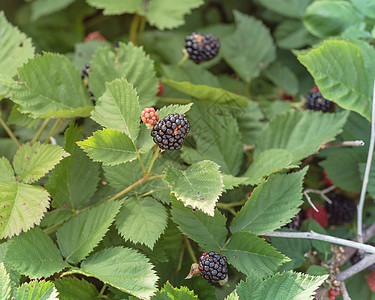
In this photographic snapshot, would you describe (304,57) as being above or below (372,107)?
above

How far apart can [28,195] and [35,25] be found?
0.88 metres

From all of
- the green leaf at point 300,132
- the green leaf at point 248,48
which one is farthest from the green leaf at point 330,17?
the green leaf at point 300,132

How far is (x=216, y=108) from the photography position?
1.07 meters

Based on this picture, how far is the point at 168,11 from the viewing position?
4.20ft

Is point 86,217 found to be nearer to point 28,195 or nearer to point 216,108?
point 28,195

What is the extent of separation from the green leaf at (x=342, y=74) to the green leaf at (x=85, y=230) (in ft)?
1.82

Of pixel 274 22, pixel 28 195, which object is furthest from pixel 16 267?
pixel 274 22

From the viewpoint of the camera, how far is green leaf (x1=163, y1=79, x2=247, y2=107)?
1.02m

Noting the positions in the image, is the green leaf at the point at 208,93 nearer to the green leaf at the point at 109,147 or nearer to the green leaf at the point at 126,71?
the green leaf at the point at 126,71

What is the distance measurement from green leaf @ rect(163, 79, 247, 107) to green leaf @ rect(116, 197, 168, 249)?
0.33 metres

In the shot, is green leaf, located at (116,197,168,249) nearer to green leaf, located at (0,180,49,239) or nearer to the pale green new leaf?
the pale green new leaf

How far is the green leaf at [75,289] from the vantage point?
30.6 inches

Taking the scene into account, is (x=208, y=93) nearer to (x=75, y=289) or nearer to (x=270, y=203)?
(x=270, y=203)

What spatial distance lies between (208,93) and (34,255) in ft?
1.85
